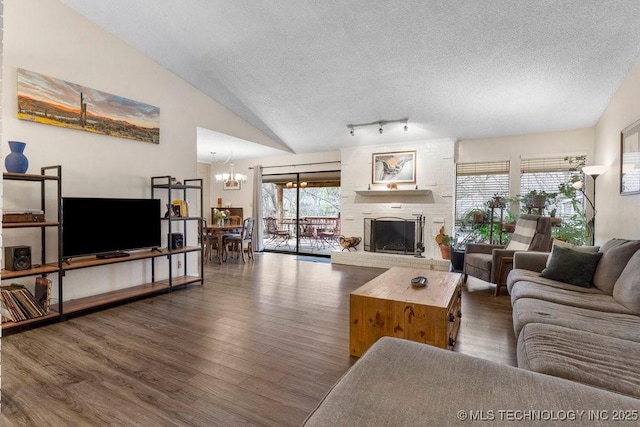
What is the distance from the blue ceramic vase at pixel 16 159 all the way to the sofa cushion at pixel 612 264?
5.10 meters

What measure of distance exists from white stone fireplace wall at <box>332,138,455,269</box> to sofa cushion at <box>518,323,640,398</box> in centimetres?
394

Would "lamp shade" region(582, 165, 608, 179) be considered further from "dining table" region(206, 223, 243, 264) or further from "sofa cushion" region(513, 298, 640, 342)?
"dining table" region(206, 223, 243, 264)

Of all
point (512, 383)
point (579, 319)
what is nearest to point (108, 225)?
point (512, 383)

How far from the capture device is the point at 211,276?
5105 millimetres

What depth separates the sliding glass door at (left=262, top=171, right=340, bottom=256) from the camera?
7527 mm

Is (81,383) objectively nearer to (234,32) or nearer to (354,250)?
(234,32)

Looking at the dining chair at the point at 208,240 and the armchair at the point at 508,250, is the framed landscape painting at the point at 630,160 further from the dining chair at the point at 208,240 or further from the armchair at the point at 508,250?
the dining chair at the point at 208,240

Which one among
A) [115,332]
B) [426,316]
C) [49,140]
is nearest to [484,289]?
[426,316]

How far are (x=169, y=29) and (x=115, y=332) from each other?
338 cm

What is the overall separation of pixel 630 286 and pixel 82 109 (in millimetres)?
5313

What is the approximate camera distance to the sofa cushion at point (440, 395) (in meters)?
0.93

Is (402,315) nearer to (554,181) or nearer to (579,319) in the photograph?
(579,319)

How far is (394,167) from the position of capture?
20.7 ft

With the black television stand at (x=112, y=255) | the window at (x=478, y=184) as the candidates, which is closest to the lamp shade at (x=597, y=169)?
the window at (x=478, y=184)
